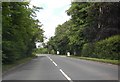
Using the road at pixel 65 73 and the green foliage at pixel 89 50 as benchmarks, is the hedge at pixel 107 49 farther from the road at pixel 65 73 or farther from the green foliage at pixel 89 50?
the road at pixel 65 73

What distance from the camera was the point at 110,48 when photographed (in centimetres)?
4556

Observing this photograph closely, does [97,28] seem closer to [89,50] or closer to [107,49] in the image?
[89,50]

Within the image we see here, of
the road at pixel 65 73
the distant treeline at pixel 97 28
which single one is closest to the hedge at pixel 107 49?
the distant treeline at pixel 97 28

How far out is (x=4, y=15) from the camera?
27.3 m

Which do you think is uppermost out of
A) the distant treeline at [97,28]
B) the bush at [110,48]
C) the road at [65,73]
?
the distant treeline at [97,28]

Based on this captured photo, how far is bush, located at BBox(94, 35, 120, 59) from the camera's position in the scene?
143ft

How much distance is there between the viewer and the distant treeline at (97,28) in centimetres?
4520

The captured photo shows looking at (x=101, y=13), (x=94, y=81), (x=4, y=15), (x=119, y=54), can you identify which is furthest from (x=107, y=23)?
(x=94, y=81)

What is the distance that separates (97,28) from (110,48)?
1433 cm

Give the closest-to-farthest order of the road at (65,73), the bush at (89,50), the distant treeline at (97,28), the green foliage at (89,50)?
the road at (65,73), the distant treeline at (97,28), the green foliage at (89,50), the bush at (89,50)

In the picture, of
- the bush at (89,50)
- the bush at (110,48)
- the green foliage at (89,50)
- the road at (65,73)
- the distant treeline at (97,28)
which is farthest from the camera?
the bush at (89,50)

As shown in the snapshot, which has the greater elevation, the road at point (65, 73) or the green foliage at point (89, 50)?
the green foliage at point (89, 50)

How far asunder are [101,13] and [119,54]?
1127 cm

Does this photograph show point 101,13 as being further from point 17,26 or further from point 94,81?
point 94,81
